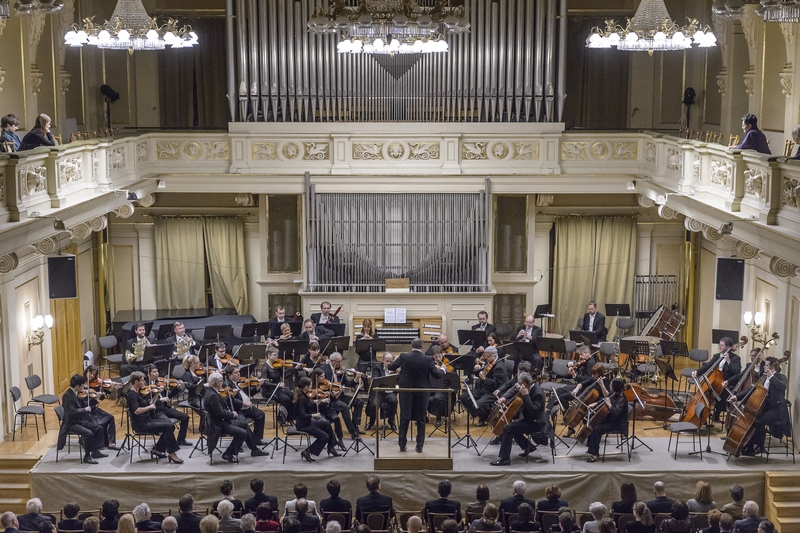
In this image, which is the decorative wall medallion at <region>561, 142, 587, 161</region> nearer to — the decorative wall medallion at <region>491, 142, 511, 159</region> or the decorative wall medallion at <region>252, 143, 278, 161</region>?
the decorative wall medallion at <region>491, 142, 511, 159</region>

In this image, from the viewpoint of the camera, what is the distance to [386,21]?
13.2 meters

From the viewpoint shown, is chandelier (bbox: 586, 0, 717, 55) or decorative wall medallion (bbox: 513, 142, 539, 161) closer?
chandelier (bbox: 586, 0, 717, 55)

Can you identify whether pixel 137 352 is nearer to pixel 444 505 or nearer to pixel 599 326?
pixel 444 505

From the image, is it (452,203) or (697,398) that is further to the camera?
(452,203)

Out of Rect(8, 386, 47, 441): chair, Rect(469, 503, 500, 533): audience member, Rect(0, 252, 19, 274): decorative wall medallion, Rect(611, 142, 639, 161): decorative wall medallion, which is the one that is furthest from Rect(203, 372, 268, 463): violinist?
Rect(611, 142, 639, 161): decorative wall medallion

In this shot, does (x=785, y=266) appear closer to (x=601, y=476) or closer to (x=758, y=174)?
(x=758, y=174)

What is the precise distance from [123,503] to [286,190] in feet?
20.6

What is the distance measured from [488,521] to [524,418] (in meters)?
2.84

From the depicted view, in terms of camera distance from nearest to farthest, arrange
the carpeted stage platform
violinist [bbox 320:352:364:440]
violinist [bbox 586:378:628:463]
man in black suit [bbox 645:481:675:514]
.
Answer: man in black suit [bbox 645:481:675:514], the carpeted stage platform, violinist [bbox 586:378:628:463], violinist [bbox 320:352:364:440]

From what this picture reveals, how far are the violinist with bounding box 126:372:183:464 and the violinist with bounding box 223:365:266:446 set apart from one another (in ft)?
2.56

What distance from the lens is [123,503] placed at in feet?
39.9

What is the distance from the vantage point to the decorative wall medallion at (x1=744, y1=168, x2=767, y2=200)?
1162 cm

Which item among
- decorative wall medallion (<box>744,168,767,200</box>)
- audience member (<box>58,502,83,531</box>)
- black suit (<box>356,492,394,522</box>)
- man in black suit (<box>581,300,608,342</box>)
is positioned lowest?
black suit (<box>356,492,394,522</box>)

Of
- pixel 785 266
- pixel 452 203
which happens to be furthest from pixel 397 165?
pixel 785 266
